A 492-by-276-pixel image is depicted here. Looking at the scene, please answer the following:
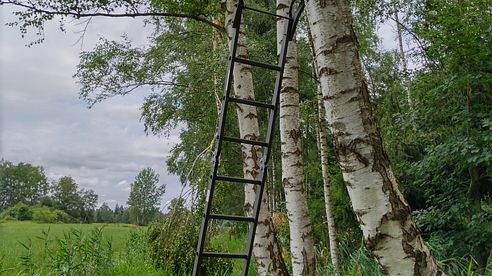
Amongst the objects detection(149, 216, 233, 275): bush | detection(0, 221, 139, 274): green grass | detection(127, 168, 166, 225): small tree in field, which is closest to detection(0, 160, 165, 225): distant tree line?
detection(127, 168, 166, 225): small tree in field

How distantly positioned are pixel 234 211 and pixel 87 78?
26.3ft

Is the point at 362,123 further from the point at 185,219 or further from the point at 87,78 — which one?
the point at 87,78

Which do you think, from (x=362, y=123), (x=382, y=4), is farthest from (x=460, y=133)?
(x=362, y=123)

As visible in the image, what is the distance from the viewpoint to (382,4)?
7098mm

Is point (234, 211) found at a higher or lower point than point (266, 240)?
higher

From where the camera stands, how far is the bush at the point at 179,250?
19.6 ft

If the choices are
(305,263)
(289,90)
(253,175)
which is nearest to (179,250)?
(253,175)

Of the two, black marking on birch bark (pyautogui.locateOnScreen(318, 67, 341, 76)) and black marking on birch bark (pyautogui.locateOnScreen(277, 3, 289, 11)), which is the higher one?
black marking on birch bark (pyautogui.locateOnScreen(277, 3, 289, 11))

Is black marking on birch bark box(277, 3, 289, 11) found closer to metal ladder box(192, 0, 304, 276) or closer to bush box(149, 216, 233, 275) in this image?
metal ladder box(192, 0, 304, 276)

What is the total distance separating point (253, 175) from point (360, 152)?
2679 mm

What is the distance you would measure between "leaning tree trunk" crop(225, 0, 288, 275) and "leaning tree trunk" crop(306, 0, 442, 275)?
8.48 feet

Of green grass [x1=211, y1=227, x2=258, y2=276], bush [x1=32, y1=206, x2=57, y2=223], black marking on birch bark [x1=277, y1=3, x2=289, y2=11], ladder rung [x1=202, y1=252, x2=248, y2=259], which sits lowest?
ladder rung [x1=202, y1=252, x2=248, y2=259]

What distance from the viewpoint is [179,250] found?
6.11 m

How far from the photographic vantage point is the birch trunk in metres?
3.68
